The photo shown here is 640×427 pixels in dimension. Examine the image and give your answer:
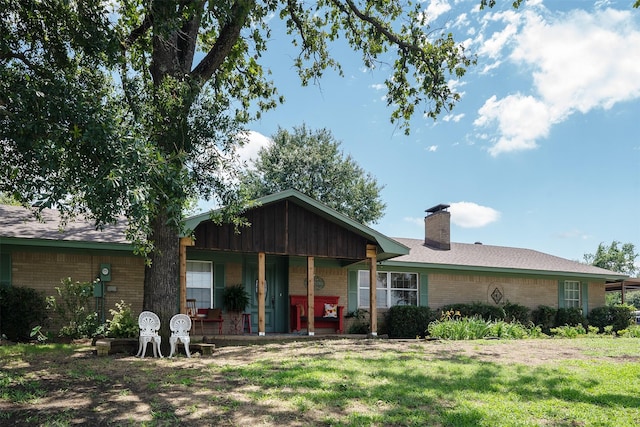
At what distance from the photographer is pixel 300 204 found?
569 inches

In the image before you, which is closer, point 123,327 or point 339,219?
point 123,327

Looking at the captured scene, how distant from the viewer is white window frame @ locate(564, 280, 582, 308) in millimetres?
21500

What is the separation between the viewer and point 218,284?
15.6 metres

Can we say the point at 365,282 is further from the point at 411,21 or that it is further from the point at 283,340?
the point at 411,21

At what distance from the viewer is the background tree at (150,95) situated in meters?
6.48

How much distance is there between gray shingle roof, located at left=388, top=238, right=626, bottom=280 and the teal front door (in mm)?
4044

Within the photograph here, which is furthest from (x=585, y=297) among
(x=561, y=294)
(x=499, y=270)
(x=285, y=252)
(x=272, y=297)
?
(x=285, y=252)

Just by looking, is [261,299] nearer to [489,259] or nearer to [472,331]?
[472,331]

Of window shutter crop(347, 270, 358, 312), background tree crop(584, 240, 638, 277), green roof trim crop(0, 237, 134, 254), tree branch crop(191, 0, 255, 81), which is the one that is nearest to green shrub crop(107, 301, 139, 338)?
green roof trim crop(0, 237, 134, 254)

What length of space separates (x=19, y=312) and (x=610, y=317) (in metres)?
21.3

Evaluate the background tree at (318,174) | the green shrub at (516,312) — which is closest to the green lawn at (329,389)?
the green shrub at (516,312)

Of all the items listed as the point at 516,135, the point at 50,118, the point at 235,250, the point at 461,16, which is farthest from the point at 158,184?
the point at 516,135

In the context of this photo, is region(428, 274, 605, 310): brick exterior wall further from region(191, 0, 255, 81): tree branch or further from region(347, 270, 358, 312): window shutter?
region(191, 0, 255, 81): tree branch

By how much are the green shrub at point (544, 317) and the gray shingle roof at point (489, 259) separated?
1.53 metres
